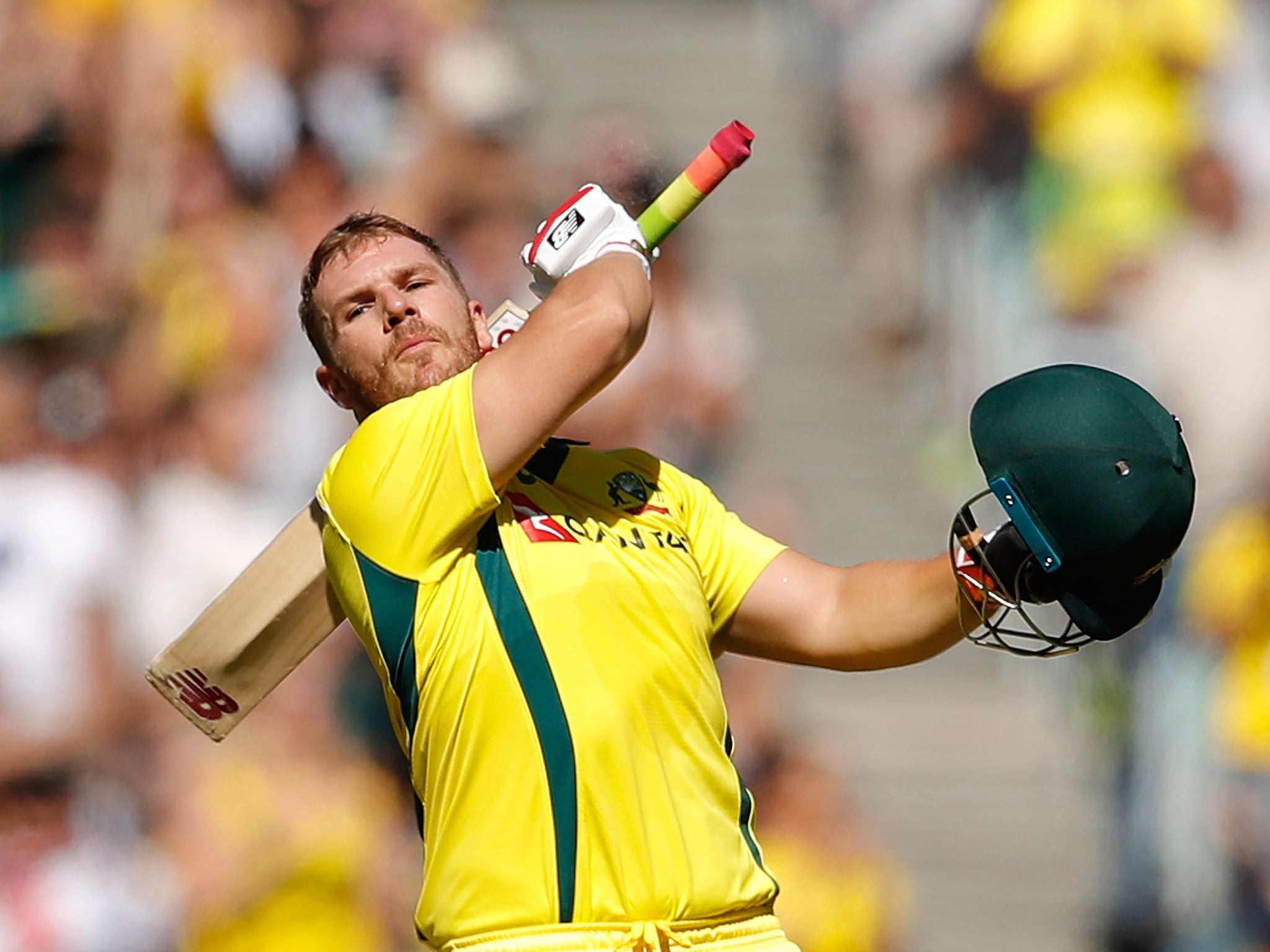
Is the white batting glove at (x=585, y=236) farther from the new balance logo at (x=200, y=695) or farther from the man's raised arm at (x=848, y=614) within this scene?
the new balance logo at (x=200, y=695)

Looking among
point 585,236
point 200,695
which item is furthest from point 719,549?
point 200,695

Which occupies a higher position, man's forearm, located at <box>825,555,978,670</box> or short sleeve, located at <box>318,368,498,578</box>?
short sleeve, located at <box>318,368,498,578</box>

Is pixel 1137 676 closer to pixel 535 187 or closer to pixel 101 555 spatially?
pixel 535 187

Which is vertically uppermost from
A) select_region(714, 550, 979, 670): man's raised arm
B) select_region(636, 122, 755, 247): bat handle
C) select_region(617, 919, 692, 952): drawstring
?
select_region(636, 122, 755, 247): bat handle

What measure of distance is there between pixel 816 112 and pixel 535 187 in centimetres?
233

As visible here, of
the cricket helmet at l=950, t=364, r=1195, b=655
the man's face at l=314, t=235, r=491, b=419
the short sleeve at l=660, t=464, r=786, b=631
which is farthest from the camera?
→ the short sleeve at l=660, t=464, r=786, b=631

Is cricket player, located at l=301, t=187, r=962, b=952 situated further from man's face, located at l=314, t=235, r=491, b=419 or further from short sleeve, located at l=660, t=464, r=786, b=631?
short sleeve, located at l=660, t=464, r=786, b=631

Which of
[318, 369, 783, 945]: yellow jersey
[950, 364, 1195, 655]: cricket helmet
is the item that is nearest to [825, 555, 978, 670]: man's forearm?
[950, 364, 1195, 655]: cricket helmet

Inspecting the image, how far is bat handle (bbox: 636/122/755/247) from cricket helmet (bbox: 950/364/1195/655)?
1.70ft

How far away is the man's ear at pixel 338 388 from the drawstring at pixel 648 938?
0.97 meters

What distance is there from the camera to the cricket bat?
2.97 metres

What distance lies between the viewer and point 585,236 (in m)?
2.78

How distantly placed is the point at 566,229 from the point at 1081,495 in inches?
33.6

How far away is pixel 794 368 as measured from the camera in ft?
27.7
